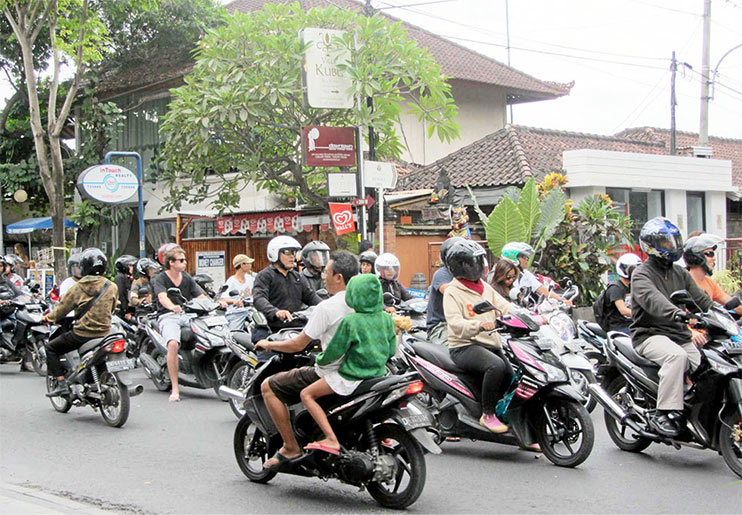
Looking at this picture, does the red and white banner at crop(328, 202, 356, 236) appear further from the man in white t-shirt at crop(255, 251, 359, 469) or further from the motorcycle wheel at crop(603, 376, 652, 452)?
the man in white t-shirt at crop(255, 251, 359, 469)

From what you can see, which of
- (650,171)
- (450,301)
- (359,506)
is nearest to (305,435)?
(359,506)

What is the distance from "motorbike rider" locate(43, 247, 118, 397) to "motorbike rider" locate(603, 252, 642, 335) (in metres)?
5.34

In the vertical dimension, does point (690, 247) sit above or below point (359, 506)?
above

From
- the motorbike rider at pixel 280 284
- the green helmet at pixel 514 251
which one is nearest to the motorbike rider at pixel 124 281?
the motorbike rider at pixel 280 284

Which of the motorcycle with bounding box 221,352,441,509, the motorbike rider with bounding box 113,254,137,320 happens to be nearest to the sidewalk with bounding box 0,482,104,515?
the motorcycle with bounding box 221,352,441,509

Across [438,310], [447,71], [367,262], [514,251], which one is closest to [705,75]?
[447,71]

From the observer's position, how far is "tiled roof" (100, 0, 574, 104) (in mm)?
26250

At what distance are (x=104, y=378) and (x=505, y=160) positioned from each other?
15586 mm

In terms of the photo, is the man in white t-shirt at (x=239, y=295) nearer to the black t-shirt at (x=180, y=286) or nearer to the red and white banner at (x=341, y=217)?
the black t-shirt at (x=180, y=286)

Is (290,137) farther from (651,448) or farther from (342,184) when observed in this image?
(651,448)

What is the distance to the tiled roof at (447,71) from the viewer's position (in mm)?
26250

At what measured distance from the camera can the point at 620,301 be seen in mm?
9211

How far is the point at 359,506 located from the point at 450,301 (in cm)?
186

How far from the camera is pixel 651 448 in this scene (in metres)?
7.74
